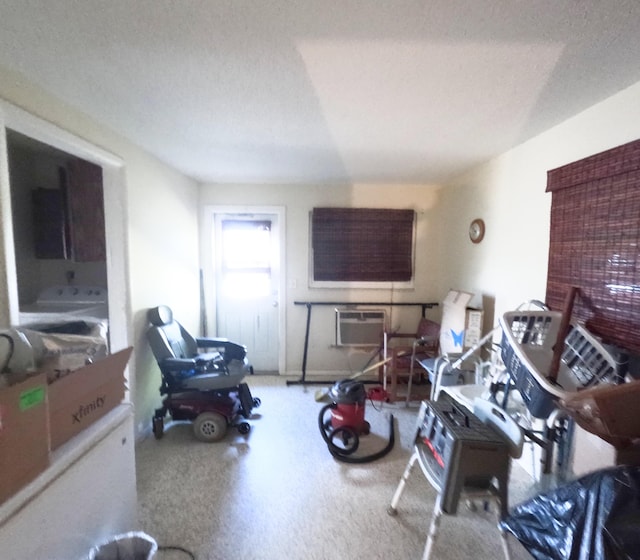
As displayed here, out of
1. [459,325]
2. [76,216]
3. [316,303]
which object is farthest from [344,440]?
[76,216]

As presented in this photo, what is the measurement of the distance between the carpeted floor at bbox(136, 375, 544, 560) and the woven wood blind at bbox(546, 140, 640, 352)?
1.16 meters

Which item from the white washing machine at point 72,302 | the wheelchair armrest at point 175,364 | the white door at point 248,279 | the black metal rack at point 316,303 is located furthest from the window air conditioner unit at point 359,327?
the white washing machine at point 72,302

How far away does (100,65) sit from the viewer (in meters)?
Answer: 1.33

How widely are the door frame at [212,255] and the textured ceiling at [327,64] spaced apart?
4.60ft

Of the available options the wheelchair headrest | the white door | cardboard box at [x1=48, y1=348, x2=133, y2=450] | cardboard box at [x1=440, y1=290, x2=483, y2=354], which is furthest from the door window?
cardboard box at [x1=48, y1=348, x2=133, y2=450]

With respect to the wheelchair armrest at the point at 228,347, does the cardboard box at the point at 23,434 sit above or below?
above

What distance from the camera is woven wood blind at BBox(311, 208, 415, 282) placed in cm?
357

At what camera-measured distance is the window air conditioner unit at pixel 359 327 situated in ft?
11.7

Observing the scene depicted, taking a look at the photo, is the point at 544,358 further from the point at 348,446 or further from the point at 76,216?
the point at 76,216

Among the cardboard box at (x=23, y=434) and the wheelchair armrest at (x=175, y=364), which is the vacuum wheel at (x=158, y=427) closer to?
the wheelchair armrest at (x=175, y=364)

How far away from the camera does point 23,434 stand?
93 cm

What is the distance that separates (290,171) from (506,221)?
1.93 meters

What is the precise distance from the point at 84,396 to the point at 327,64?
5.43 feet

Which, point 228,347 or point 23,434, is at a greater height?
point 23,434
